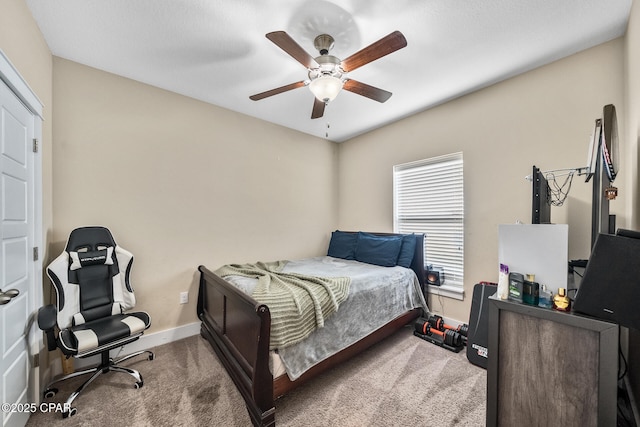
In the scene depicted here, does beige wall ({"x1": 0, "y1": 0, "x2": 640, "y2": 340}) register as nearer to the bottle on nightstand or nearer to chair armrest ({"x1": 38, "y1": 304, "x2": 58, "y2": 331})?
chair armrest ({"x1": 38, "y1": 304, "x2": 58, "y2": 331})

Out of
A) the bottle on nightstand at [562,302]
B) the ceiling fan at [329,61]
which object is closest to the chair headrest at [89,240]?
the ceiling fan at [329,61]

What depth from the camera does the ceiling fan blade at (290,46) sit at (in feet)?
5.02

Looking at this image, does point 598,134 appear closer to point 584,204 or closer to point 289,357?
Answer: point 584,204

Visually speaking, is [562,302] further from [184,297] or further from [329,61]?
[184,297]

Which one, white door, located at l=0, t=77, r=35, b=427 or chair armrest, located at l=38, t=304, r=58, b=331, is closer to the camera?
white door, located at l=0, t=77, r=35, b=427

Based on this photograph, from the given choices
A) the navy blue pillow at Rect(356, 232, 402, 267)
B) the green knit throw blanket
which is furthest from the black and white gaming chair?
the navy blue pillow at Rect(356, 232, 402, 267)

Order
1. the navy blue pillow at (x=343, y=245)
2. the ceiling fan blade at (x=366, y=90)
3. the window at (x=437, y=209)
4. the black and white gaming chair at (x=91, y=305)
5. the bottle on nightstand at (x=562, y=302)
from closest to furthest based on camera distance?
the bottle on nightstand at (x=562, y=302)
the black and white gaming chair at (x=91, y=305)
the ceiling fan blade at (x=366, y=90)
the window at (x=437, y=209)
the navy blue pillow at (x=343, y=245)

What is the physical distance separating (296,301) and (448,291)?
205 cm

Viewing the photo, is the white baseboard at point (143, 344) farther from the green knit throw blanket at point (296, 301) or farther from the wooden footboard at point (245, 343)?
the green knit throw blanket at point (296, 301)

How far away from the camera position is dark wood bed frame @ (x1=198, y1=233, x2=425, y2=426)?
159 cm

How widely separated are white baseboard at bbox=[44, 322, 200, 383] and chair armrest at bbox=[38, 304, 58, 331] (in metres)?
0.71

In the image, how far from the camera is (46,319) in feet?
5.51

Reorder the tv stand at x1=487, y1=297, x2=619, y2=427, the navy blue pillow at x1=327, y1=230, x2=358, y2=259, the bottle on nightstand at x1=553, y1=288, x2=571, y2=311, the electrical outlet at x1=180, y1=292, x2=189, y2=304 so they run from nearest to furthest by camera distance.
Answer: the tv stand at x1=487, y1=297, x2=619, y2=427
the bottle on nightstand at x1=553, y1=288, x2=571, y2=311
the electrical outlet at x1=180, y1=292, x2=189, y2=304
the navy blue pillow at x1=327, y1=230, x2=358, y2=259

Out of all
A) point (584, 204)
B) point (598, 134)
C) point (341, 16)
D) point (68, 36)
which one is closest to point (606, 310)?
point (598, 134)
